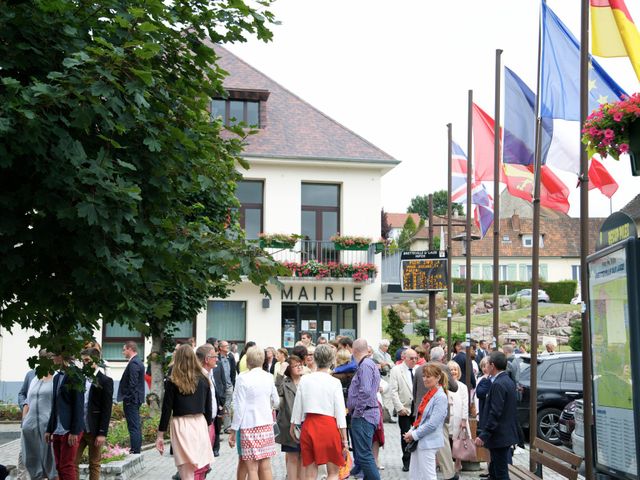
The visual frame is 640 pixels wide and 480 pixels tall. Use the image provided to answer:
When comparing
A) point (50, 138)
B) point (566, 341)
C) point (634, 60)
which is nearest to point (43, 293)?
point (50, 138)

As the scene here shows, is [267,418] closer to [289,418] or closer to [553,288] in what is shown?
[289,418]

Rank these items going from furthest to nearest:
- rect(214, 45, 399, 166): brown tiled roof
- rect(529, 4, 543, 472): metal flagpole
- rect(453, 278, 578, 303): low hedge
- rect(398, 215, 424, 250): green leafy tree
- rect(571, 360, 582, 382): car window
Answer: rect(398, 215, 424, 250): green leafy tree
rect(453, 278, 578, 303): low hedge
rect(214, 45, 399, 166): brown tiled roof
rect(571, 360, 582, 382): car window
rect(529, 4, 543, 472): metal flagpole

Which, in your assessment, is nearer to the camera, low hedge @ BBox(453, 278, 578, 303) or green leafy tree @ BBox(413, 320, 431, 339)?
green leafy tree @ BBox(413, 320, 431, 339)

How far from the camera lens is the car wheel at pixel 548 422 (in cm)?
1878

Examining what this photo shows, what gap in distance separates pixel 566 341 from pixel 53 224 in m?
58.7

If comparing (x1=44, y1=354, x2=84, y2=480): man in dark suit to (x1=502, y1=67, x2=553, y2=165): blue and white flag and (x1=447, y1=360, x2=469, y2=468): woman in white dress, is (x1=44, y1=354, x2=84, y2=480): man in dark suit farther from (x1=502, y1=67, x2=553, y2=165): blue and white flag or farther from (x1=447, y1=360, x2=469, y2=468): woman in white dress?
(x1=502, y1=67, x2=553, y2=165): blue and white flag

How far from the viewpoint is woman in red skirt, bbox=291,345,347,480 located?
10.2 metres

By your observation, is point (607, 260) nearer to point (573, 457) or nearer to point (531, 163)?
point (573, 457)

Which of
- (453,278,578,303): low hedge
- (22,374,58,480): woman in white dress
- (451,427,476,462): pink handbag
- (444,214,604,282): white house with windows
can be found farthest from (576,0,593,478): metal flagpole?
(444,214,604,282): white house with windows

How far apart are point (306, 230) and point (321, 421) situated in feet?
72.3

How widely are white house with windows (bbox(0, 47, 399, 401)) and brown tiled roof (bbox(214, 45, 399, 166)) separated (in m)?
0.07

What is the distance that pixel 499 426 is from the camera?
1122 centimetres

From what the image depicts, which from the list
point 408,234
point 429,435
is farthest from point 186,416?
point 408,234

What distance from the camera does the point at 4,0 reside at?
7.19 metres
